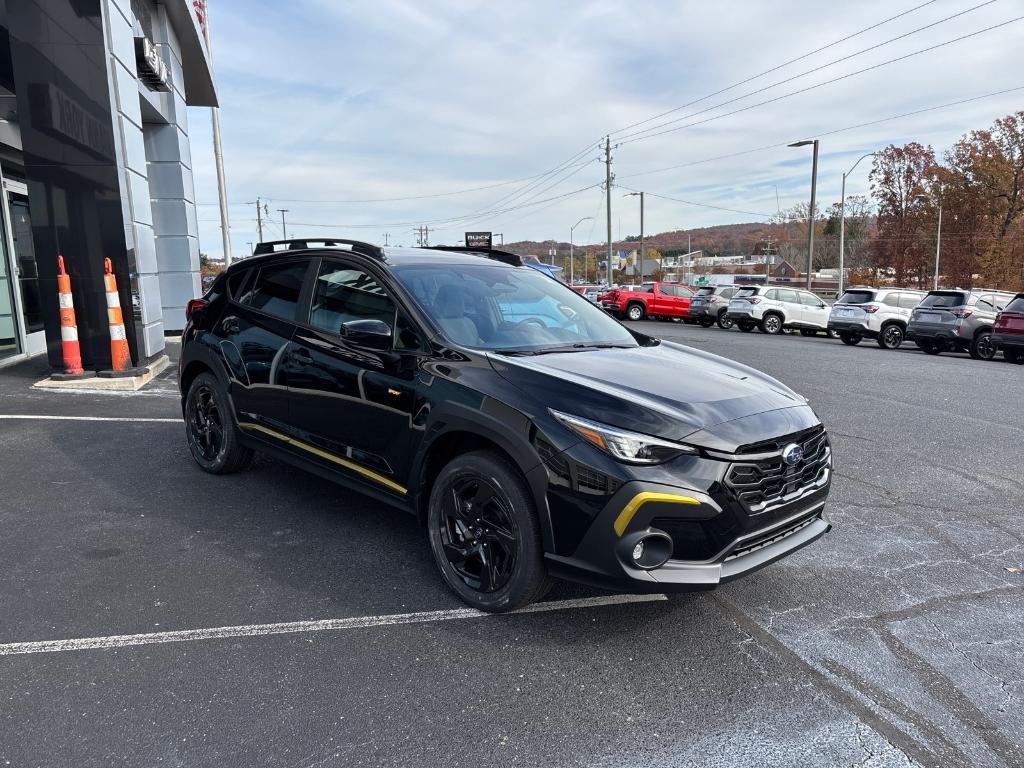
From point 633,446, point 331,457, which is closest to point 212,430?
point 331,457

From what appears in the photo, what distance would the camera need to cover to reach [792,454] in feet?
10.1

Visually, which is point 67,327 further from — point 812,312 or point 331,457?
point 812,312

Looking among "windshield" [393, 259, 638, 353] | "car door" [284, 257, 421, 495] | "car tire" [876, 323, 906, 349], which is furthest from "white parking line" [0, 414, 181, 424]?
"car tire" [876, 323, 906, 349]

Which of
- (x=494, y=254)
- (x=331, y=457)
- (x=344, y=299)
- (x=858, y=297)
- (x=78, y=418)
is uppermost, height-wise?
(x=494, y=254)

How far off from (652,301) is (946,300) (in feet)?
44.3

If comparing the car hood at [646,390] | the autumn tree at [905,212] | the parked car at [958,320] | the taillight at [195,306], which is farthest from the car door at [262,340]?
the autumn tree at [905,212]

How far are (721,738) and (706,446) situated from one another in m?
1.07

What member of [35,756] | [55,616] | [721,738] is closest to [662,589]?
[721,738]

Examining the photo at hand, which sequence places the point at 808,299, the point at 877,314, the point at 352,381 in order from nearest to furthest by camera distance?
the point at 352,381 < the point at 877,314 < the point at 808,299

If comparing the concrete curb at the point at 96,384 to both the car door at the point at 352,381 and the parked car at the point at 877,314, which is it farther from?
the parked car at the point at 877,314

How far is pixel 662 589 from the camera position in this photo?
278 centimetres

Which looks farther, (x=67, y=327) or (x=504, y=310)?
(x=67, y=327)

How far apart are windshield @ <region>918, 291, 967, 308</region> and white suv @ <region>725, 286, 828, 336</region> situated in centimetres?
724

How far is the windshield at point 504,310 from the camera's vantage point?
3756 millimetres
